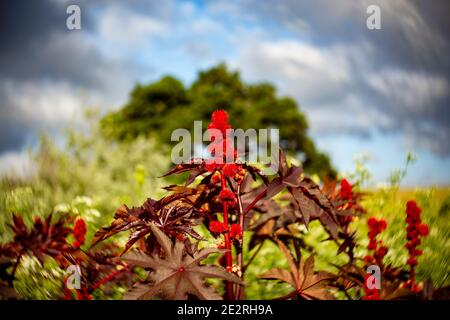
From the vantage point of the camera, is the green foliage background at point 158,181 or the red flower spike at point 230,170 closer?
the red flower spike at point 230,170

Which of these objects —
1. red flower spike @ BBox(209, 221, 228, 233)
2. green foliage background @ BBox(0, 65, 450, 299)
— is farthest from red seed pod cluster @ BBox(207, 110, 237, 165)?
green foliage background @ BBox(0, 65, 450, 299)

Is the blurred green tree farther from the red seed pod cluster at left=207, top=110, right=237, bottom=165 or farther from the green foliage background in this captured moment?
the red seed pod cluster at left=207, top=110, right=237, bottom=165

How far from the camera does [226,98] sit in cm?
2491

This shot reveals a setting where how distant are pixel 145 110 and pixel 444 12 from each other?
26377 mm

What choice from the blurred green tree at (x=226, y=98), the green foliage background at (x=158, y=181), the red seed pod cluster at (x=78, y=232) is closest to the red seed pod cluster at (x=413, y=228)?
the green foliage background at (x=158, y=181)

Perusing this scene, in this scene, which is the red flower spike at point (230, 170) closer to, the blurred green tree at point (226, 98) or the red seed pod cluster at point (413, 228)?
the red seed pod cluster at point (413, 228)

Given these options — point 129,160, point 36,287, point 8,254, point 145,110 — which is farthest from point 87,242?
point 145,110

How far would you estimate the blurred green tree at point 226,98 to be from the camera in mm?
26250

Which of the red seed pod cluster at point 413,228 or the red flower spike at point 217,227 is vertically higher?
the red flower spike at point 217,227

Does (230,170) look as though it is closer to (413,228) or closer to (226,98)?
(413,228)

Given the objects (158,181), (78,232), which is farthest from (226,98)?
(78,232)

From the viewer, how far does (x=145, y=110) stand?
27.6 meters

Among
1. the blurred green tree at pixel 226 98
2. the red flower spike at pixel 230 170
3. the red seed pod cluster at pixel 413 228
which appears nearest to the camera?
the red flower spike at pixel 230 170

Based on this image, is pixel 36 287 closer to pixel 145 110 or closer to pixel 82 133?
pixel 82 133
